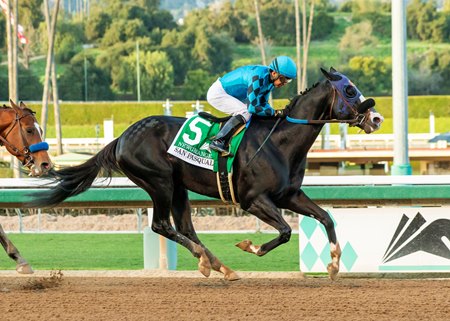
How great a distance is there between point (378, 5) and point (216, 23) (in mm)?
24819

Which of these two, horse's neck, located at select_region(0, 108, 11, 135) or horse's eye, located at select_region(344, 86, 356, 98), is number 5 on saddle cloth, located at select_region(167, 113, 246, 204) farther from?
horse's neck, located at select_region(0, 108, 11, 135)

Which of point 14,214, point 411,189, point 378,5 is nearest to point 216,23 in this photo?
point 378,5

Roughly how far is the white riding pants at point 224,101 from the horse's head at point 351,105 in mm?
673

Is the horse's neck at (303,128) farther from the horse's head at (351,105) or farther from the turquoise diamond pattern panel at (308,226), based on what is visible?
the turquoise diamond pattern panel at (308,226)

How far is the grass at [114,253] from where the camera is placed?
10.5m

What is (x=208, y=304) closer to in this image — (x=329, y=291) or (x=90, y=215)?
(x=329, y=291)

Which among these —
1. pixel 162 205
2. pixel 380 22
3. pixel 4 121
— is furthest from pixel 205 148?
pixel 380 22

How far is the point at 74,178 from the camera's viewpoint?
8.89 metres

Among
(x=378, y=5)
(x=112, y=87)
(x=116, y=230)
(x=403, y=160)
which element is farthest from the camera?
(x=378, y=5)

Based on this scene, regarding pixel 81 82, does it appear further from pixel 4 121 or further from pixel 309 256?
pixel 4 121

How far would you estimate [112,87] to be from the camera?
77.7 m

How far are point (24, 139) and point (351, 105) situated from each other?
7.81ft

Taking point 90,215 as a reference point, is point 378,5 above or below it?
above

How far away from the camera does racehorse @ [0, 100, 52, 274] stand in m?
8.01
